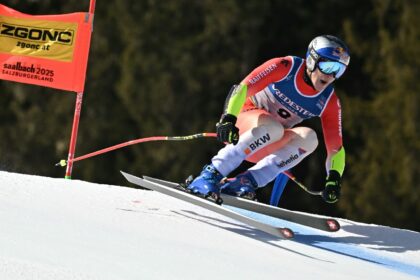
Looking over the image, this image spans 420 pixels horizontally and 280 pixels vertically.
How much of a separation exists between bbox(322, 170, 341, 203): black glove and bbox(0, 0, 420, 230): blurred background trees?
13524mm

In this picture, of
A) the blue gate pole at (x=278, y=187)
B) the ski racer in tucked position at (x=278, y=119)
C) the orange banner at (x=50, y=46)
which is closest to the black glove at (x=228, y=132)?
the ski racer in tucked position at (x=278, y=119)

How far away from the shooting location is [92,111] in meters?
25.3

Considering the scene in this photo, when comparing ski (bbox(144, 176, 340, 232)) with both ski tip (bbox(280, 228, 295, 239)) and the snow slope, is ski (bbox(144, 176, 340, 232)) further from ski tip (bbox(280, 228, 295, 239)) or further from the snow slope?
ski tip (bbox(280, 228, 295, 239))

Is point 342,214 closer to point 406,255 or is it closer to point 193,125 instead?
point 193,125

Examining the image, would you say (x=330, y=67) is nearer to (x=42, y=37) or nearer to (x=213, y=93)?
(x=42, y=37)

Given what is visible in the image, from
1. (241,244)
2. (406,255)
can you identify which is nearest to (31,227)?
(241,244)

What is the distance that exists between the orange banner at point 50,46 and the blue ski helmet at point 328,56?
7.24 ft

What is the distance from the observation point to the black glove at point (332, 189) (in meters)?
7.50

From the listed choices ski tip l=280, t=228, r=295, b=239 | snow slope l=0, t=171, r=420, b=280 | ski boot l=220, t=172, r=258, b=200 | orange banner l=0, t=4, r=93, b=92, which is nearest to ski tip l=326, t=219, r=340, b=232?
snow slope l=0, t=171, r=420, b=280

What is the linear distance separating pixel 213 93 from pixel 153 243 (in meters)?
17.9

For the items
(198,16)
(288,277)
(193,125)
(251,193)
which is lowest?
(288,277)

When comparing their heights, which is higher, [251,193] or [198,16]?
[198,16]

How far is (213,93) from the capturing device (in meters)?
23.7

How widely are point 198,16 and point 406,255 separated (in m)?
17.1
